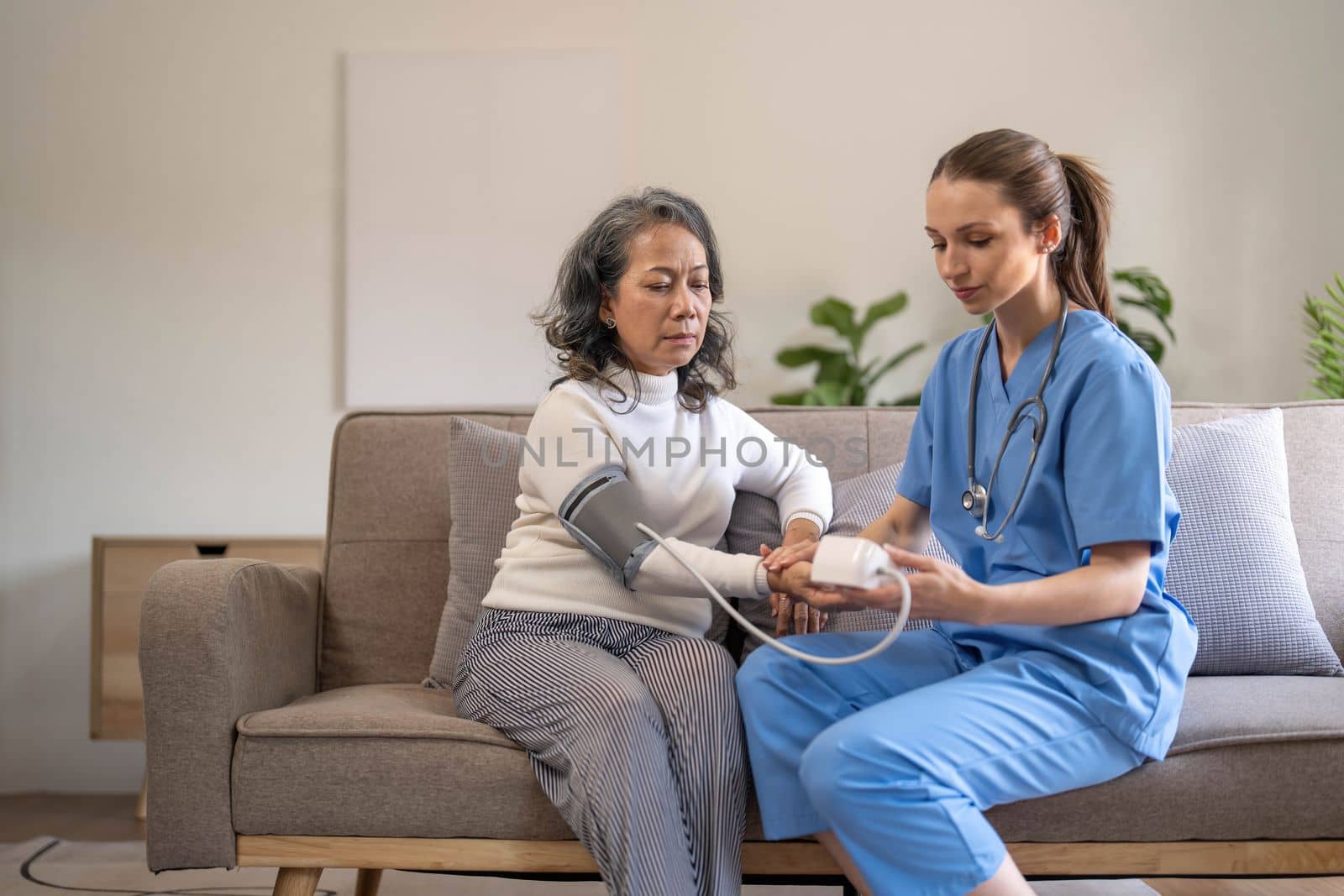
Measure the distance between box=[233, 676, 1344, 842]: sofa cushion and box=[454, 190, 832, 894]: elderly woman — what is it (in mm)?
73

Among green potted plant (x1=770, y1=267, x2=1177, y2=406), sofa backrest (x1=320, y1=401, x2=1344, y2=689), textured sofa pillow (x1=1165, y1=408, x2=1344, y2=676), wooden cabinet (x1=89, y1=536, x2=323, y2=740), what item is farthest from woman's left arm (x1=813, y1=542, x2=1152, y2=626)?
wooden cabinet (x1=89, y1=536, x2=323, y2=740)

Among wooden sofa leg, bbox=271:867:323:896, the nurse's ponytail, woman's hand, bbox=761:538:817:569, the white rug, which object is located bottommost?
the white rug

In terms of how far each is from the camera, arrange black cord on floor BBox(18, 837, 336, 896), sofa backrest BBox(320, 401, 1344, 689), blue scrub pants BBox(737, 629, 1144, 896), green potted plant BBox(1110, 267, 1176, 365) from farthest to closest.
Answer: green potted plant BBox(1110, 267, 1176, 365) → black cord on floor BBox(18, 837, 336, 896) → sofa backrest BBox(320, 401, 1344, 689) → blue scrub pants BBox(737, 629, 1144, 896)

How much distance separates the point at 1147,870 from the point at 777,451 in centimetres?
79

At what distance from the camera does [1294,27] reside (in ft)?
10.0

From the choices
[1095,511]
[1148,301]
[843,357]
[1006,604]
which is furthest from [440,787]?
[1148,301]

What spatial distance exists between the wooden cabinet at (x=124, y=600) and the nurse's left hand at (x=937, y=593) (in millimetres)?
1817

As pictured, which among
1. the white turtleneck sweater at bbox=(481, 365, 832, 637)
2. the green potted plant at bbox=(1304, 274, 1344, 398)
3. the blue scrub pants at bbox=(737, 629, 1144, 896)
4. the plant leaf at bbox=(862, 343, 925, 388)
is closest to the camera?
the blue scrub pants at bbox=(737, 629, 1144, 896)

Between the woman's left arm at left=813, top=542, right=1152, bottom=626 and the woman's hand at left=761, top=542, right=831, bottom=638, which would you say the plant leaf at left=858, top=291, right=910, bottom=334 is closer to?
the woman's hand at left=761, top=542, right=831, bottom=638

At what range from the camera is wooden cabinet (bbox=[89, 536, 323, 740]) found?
105 inches

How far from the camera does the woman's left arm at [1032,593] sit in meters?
1.21

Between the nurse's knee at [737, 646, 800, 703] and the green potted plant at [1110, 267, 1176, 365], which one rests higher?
the green potted plant at [1110, 267, 1176, 365]

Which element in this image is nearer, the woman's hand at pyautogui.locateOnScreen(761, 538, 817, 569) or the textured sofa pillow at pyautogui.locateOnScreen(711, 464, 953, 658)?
the woman's hand at pyautogui.locateOnScreen(761, 538, 817, 569)

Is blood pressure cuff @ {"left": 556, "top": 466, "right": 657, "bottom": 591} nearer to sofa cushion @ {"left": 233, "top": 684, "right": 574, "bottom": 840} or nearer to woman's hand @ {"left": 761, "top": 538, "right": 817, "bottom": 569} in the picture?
woman's hand @ {"left": 761, "top": 538, "right": 817, "bottom": 569}
